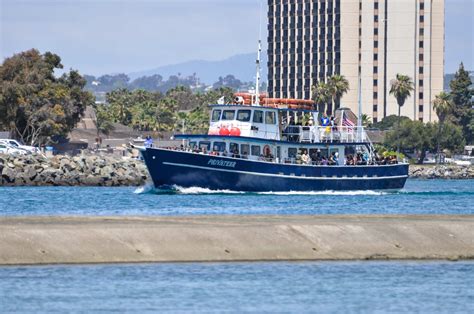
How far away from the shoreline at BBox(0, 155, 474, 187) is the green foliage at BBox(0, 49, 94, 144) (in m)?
22.9

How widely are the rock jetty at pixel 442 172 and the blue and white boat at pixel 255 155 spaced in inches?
2912

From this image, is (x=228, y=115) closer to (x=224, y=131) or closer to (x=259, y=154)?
(x=224, y=131)

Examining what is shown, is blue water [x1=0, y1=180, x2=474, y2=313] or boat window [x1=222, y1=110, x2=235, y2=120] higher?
boat window [x1=222, y1=110, x2=235, y2=120]

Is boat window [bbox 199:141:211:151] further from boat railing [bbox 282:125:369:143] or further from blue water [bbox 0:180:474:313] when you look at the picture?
blue water [bbox 0:180:474:313]

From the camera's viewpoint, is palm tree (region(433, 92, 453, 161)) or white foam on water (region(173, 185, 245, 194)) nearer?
white foam on water (region(173, 185, 245, 194))

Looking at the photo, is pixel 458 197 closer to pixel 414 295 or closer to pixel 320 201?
pixel 320 201

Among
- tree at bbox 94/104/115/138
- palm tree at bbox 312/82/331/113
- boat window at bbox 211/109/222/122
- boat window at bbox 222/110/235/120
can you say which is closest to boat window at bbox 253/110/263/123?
boat window at bbox 222/110/235/120

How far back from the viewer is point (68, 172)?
9306 centimetres

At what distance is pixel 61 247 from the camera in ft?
94.9

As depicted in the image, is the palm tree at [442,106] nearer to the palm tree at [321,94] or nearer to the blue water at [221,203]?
the palm tree at [321,94]

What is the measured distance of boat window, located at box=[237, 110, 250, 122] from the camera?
7050 cm

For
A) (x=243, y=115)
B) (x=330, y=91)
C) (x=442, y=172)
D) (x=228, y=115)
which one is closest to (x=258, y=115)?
(x=243, y=115)

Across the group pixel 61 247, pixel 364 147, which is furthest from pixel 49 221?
pixel 364 147

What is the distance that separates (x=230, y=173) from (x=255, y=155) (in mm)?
1758
